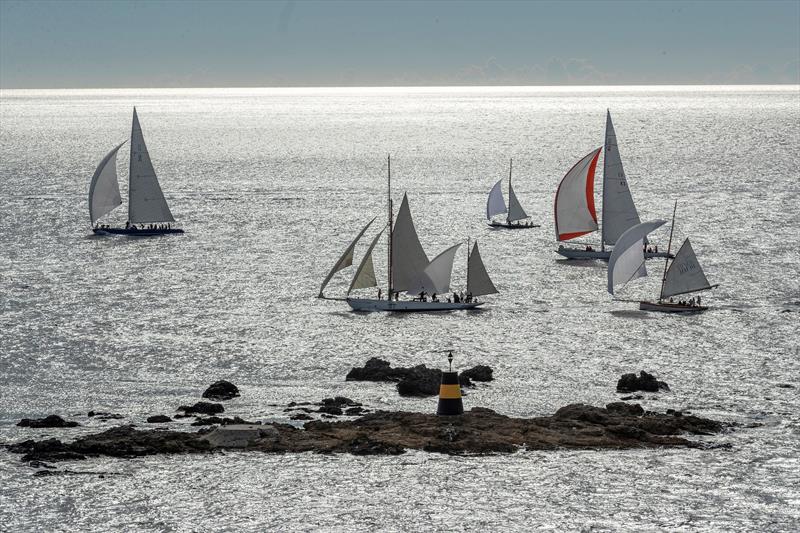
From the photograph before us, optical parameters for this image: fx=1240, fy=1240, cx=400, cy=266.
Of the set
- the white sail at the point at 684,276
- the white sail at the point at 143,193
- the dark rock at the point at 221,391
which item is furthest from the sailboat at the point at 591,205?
the dark rock at the point at 221,391

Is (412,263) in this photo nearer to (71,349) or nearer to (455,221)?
(71,349)

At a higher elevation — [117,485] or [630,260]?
[630,260]

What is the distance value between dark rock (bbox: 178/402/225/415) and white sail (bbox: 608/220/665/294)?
1516 inches

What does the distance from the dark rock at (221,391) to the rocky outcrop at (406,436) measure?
8.11 m

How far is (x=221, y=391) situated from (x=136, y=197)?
7112 cm

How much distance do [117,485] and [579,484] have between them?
46.6 ft

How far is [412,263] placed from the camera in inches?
3191

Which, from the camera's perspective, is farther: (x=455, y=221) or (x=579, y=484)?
(x=455, y=221)

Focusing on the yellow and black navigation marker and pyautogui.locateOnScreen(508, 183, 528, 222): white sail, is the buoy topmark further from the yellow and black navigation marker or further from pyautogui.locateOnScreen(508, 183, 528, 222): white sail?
pyautogui.locateOnScreen(508, 183, 528, 222): white sail

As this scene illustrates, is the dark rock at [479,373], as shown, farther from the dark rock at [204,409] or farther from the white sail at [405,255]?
the white sail at [405,255]

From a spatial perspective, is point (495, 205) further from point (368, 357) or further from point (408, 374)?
point (408, 374)

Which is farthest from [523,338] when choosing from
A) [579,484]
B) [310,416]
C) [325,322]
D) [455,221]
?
[455,221]

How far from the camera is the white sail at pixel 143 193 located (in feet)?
388

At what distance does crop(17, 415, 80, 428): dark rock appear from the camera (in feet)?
149
